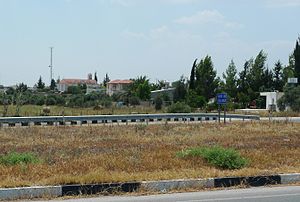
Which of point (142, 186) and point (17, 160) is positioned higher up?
point (17, 160)

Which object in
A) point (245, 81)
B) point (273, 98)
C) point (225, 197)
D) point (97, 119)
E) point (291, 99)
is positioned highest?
point (245, 81)

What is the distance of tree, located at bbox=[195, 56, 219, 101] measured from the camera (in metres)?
74.8

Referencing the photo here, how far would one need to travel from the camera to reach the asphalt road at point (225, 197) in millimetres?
8930

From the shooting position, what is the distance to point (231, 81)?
263 ft

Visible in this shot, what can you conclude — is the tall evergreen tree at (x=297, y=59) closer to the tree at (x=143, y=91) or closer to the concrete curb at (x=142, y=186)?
the tree at (x=143, y=91)

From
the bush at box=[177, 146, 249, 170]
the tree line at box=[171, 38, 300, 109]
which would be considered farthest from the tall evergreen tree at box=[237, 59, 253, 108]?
the bush at box=[177, 146, 249, 170]

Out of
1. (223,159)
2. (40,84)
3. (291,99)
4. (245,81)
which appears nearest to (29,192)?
(223,159)

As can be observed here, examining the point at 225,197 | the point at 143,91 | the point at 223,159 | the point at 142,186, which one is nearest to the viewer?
the point at 225,197

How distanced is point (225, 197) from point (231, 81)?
72174 millimetres

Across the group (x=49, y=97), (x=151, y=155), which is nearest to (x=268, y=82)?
(x=49, y=97)

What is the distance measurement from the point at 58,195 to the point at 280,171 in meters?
5.32

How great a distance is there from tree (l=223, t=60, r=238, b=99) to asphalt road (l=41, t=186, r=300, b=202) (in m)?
70.7

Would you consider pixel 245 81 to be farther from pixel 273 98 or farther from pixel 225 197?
pixel 225 197

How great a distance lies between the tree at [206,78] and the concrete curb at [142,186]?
2508 inches
